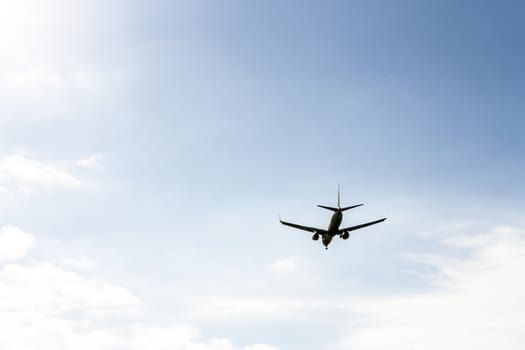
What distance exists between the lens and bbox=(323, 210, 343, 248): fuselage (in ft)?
238

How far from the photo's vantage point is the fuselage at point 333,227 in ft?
238

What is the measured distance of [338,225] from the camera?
245 ft

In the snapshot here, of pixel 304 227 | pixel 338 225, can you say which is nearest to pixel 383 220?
pixel 338 225

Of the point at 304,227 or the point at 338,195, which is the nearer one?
the point at 338,195

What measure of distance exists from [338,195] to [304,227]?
11.2m

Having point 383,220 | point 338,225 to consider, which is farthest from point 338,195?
point 383,220

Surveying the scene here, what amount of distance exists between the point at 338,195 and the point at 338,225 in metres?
5.21

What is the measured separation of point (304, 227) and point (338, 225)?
893cm

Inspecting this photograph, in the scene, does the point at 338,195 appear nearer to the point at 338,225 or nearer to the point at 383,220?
the point at 338,225

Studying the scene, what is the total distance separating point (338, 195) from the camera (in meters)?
74.2

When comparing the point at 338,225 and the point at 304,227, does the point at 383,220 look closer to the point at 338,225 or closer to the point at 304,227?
the point at 338,225

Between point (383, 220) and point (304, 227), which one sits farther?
point (304, 227)

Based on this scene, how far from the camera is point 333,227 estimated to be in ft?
246

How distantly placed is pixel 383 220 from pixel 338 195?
9986mm
